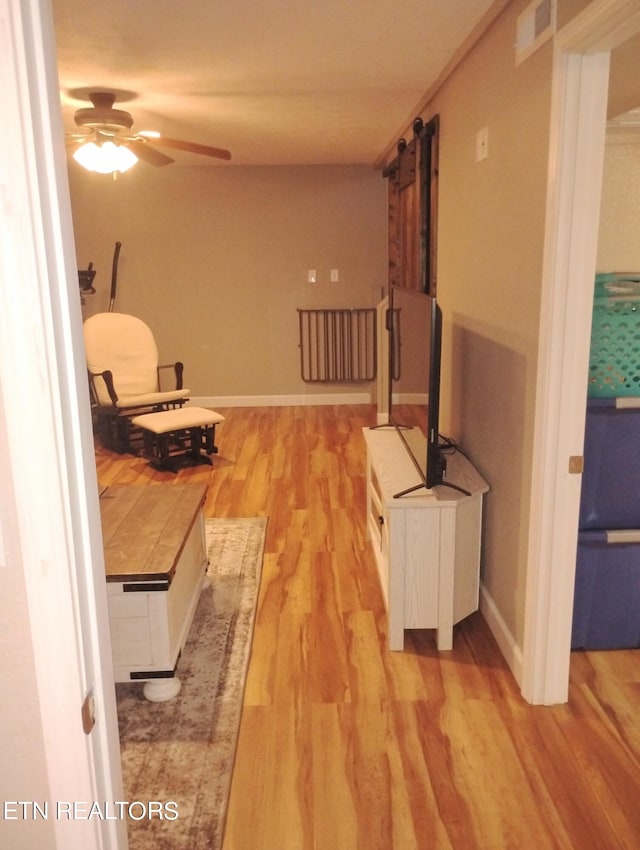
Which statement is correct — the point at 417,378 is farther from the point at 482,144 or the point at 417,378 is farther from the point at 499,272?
the point at 482,144

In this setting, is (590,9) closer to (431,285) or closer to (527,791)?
(527,791)

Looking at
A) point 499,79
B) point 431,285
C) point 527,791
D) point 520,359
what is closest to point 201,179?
point 431,285

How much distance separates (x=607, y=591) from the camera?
2.40m

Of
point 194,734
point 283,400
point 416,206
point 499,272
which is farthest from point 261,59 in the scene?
point 283,400

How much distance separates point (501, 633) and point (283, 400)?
176 inches

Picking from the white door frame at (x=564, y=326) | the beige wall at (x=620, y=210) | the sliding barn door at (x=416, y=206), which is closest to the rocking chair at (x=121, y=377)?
the sliding barn door at (x=416, y=206)

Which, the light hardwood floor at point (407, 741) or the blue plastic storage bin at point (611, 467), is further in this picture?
the blue plastic storage bin at point (611, 467)

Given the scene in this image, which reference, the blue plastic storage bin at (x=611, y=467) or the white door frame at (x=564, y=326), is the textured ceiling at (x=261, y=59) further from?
the blue plastic storage bin at (x=611, y=467)

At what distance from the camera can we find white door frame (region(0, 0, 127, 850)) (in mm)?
679

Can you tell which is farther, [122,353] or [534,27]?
[122,353]

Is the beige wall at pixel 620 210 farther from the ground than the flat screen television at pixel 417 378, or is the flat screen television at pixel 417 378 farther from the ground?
the beige wall at pixel 620 210

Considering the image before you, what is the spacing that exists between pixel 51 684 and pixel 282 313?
19.4 feet

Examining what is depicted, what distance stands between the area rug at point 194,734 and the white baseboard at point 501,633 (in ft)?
3.12

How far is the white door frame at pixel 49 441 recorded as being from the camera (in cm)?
68
